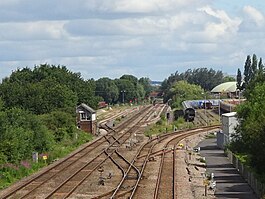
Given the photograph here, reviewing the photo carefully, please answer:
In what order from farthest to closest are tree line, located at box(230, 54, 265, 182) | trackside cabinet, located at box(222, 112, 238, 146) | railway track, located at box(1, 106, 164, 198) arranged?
trackside cabinet, located at box(222, 112, 238, 146), railway track, located at box(1, 106, 164, 198), tree line, located at box(230, 54, 265, 182)

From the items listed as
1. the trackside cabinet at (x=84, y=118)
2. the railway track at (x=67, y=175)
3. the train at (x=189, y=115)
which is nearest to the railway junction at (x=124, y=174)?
the railway track at (x=67, y=175)

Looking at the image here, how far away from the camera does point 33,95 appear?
70500 millimetres

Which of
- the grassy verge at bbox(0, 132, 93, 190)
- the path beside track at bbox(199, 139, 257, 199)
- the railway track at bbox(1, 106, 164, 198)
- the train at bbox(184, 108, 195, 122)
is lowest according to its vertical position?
Answer: the railway track at bbox(1, 106, 164, 198)

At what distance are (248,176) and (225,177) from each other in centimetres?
276

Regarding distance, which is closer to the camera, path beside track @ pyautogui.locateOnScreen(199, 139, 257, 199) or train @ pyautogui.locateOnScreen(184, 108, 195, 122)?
path beside track @ pyautogui.locateOnScreen(199, 139, 257, 199)

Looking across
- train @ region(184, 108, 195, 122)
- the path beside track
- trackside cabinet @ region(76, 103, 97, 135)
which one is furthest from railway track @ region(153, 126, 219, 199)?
train @ region(184, 108, 195, 122)

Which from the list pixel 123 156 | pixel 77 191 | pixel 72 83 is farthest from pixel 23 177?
pixel 72 83

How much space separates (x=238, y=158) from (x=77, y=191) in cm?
1274

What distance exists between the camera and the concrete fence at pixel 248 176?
28.3 metres

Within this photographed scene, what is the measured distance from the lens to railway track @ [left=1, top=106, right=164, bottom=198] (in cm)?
3247

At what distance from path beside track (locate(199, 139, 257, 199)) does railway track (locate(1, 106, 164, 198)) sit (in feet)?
23.6

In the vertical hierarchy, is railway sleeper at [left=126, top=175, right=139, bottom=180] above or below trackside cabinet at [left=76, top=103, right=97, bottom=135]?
below

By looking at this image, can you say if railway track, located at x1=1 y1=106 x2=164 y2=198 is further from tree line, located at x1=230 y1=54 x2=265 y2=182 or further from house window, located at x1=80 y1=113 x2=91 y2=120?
house window, located at x1=80 y1=113 x2=91 y2=120

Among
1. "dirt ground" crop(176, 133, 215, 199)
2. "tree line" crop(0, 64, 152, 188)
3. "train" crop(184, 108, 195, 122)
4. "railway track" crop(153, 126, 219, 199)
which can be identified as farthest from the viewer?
"train" crop(184, 108, 195, 122)
